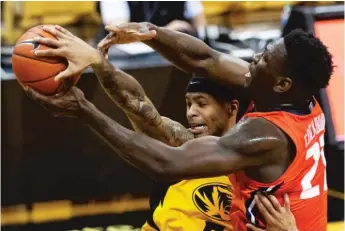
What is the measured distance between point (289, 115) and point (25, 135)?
2.53 m

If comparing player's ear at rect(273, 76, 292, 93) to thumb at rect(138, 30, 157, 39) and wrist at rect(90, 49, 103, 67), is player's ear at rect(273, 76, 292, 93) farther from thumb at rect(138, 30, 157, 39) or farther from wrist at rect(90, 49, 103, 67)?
wrist at rect(90, 49, 103, 67)

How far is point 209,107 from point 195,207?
0.51m

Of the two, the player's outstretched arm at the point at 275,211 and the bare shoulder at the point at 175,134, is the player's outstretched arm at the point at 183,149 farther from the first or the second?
the bare shoulder at the point at 175,134

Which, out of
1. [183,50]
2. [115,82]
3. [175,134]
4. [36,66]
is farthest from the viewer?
[183,50]

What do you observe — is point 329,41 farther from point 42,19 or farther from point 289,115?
point 42,19

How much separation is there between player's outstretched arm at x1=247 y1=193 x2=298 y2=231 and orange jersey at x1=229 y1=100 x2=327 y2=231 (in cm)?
3

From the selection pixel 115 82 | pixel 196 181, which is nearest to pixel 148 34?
pixel 115 82

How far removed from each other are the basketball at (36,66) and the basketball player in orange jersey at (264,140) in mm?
43

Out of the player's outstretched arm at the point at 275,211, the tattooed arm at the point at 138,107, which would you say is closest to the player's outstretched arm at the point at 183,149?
the player's outstretched arm at the point at 275,211

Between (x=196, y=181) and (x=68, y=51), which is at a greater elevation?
(x=68, y=51)

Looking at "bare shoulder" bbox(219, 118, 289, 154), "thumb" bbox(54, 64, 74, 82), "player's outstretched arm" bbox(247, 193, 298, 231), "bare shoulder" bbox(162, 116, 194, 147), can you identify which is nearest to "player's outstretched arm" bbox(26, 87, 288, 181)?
"bare shoulder" bbox(219, 118, 289, 154)

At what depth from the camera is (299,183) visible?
11.2ft

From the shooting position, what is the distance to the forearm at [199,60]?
4035mm

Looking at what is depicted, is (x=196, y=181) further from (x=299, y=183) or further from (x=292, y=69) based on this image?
(x=292, y=69)
